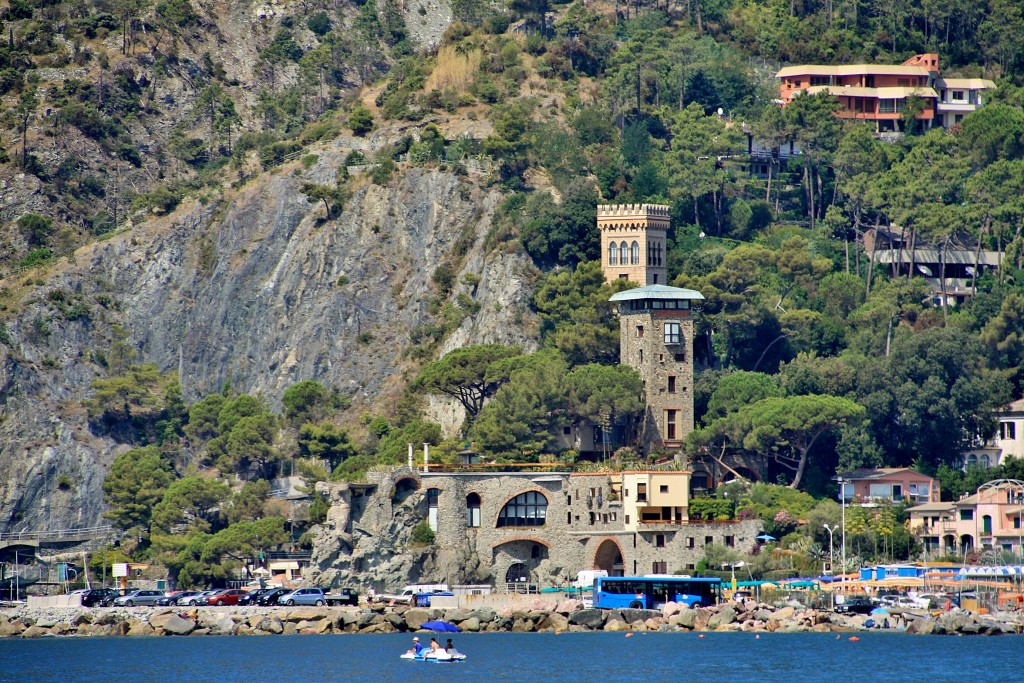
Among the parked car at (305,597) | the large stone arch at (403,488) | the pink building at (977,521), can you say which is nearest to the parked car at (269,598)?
the parked car at (305,597)

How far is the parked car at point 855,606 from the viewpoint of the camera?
4203 inches

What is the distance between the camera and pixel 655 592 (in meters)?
109

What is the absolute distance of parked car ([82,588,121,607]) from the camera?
117 meters

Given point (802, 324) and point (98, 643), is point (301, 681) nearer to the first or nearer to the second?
point (98, 643)

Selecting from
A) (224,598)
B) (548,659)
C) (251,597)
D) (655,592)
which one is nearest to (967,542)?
(655,592)

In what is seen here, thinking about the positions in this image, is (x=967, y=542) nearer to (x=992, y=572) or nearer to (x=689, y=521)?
(x=992, y=572)

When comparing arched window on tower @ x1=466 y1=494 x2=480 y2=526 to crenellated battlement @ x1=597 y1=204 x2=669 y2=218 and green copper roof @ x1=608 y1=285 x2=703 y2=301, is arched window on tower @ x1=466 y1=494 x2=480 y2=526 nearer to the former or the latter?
green copper roof @ x1=608 y1=285 x2=703 y2=301

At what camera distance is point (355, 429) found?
13338cm

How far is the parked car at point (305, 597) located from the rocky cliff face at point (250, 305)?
23.1m

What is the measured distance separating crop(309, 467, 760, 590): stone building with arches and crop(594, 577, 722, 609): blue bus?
5.55 metres

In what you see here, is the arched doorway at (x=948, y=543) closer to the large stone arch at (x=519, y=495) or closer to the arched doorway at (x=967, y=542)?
the arched doorway at (x=967, y=542)

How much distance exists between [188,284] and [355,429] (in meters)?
21.5

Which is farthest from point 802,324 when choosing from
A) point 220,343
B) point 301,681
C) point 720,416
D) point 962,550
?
point 301,681

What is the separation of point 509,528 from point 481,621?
8.97 m
